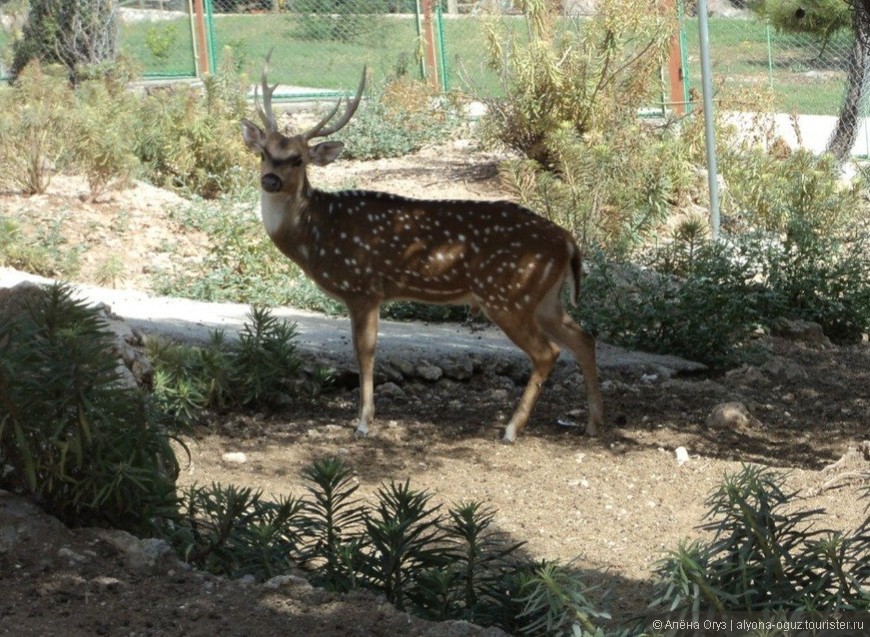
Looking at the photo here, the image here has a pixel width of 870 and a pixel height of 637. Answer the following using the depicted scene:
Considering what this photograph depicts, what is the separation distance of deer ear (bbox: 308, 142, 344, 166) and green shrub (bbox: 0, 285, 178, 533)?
4097 mm

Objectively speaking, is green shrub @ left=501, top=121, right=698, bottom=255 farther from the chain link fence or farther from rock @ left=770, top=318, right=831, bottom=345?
the chain link fence

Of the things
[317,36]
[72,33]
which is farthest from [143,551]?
[317,36]

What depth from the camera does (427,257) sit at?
7.93 metres

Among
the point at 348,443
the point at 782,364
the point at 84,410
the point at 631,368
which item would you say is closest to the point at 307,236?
the point at 348,443

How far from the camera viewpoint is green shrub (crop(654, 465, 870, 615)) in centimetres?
292

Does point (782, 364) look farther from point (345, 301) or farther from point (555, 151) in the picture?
point (555, 151)

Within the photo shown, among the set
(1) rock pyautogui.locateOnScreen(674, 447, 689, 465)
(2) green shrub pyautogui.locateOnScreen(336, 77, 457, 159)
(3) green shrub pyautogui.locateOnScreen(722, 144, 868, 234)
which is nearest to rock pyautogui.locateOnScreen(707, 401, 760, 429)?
(1) rock pyautogui.locateOnScreen(674, 447, 689, 465)

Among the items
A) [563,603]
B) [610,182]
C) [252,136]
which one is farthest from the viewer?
[610,182]

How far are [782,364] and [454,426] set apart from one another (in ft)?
8.60

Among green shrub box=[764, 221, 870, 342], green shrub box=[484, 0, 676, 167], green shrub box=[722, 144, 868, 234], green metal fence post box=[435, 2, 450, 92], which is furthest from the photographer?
green metal fence post box=[435, 2, 450, 92]

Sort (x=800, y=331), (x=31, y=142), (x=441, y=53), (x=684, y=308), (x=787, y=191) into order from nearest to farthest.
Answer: (x=684, y=308) < (x=800, y=331) < (x=31, y=142) < (x=787, y=191) < (x=441, y=53)

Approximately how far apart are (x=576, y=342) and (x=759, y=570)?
4933 millimetres

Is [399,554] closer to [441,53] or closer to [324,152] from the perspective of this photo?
[324,152]

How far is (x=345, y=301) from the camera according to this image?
8109 millimetres
